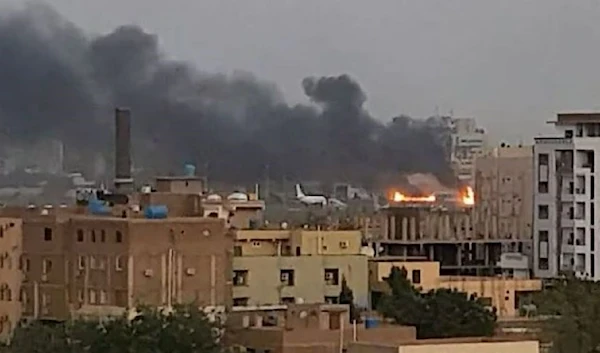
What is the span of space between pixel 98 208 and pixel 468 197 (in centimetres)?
1410

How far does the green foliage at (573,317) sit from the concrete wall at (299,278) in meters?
3.82

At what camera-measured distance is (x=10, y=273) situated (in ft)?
93.6

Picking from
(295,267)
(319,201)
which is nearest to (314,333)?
(295,267)

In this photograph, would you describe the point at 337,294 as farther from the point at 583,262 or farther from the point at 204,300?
the point at 583,262

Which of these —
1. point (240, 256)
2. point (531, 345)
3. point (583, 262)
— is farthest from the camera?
point (583, 262)

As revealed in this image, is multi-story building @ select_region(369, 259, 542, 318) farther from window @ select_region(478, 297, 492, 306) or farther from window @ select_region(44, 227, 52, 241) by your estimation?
window @ select_region(44, 227, 52, 241)

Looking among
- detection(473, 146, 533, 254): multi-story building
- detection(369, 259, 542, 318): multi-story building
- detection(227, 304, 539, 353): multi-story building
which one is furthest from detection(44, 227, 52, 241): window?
detection(473, 146, 533, 254): multi-story building

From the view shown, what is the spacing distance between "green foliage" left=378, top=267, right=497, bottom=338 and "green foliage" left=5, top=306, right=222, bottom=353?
13.3ft

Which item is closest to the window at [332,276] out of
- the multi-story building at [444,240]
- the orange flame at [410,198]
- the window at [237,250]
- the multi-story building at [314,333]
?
the window at [237,250]

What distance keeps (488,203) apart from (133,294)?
1515 centimetres

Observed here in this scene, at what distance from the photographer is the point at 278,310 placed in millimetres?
27203

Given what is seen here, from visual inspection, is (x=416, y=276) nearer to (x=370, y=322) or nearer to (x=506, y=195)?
(x=370, y=322)

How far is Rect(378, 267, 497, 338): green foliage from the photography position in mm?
26688

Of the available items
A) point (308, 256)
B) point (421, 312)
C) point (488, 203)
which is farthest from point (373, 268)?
point (488, 203)
